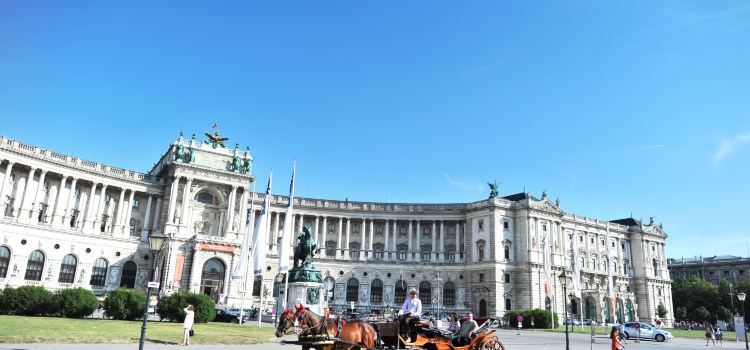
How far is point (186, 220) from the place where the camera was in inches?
2926

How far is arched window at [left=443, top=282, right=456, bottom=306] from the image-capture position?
290ft

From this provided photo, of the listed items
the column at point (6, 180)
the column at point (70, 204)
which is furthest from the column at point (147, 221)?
the column at point (6, 180)

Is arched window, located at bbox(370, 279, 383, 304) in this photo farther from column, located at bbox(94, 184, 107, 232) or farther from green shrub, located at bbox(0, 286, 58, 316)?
green shrub, located at bbox(0, 286, 58, 316)

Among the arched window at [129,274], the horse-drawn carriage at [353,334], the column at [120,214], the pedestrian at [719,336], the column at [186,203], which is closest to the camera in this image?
the horse-drawn carriage at [353,334]

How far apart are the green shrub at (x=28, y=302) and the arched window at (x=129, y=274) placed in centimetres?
3125

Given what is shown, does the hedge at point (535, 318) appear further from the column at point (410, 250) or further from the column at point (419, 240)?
the column at point (410, 250)

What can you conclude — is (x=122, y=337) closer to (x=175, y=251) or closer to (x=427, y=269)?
(x=175, y=251)

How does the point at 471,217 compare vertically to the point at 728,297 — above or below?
above

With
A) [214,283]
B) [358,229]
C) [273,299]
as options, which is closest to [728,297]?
[358,229]

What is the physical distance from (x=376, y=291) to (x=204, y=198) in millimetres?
32139

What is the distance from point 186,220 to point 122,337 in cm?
4993

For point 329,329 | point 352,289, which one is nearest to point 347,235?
Answer: point 352,289

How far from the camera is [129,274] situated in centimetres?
7169

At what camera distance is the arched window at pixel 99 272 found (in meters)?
69.1
